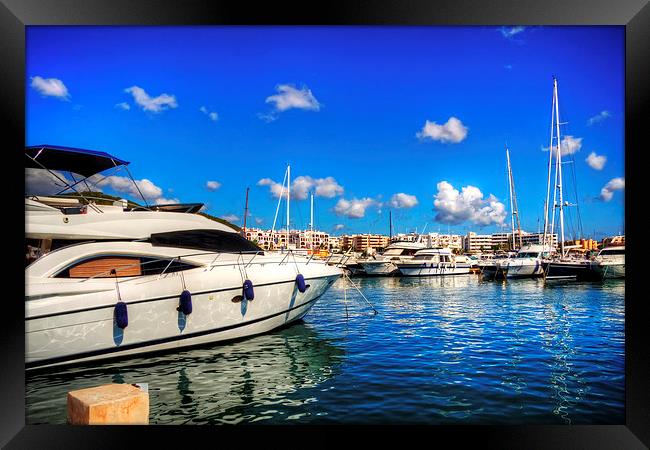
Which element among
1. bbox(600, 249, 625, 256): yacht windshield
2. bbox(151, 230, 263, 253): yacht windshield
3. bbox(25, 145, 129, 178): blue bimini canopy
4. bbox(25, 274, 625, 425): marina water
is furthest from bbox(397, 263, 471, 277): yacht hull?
bbox(25, 145, 129, 178): blue bimini canopy

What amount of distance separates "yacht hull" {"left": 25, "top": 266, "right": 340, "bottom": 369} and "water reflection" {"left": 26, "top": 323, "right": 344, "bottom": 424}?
213 mm

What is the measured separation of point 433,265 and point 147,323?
91.0 feet

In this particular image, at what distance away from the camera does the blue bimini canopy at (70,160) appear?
7.36 meters

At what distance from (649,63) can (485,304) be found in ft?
40.5

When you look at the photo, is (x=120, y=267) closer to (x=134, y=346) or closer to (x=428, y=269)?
(x=134, y=346)

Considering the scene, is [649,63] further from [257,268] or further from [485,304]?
[485,304]

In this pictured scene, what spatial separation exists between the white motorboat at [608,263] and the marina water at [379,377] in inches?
592

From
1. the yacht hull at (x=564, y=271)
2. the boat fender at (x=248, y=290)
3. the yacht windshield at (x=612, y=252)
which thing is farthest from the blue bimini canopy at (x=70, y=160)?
the yacht windshield at (x=612, y=252)

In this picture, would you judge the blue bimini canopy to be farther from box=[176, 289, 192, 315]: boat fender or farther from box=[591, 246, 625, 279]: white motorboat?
box=[591, 246, 625, 279]: white motorboat

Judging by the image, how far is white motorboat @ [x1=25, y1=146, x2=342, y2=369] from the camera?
587cm

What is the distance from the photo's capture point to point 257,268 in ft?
25.5
